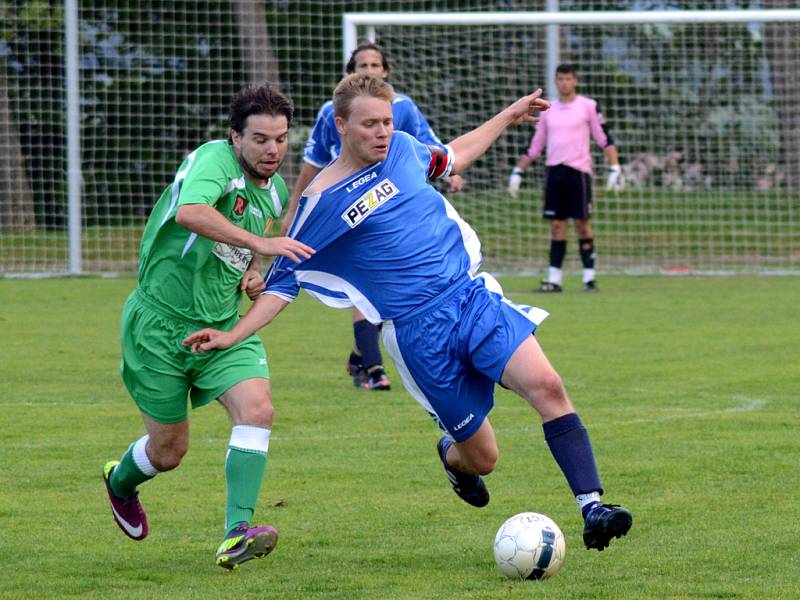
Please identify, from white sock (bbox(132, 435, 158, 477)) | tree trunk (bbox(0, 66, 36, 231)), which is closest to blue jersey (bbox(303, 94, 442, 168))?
white sock (bbox(132, 435, 158, 477))

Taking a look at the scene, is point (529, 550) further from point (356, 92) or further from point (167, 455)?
point (356, 92)

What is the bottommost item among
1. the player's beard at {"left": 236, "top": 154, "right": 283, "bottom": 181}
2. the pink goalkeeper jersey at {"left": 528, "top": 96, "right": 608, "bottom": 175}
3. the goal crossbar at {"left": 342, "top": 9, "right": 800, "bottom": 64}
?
the player's beard at {"left": 236, "top": 154, "right": 283, "bottom": 181}

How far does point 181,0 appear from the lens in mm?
21047

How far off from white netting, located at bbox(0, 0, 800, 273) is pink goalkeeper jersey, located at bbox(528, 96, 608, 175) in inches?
123

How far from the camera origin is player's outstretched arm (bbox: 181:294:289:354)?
5477 millimetres

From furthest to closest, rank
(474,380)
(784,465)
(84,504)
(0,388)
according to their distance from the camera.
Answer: (0,388), (784,465), (84,504), (474,380)

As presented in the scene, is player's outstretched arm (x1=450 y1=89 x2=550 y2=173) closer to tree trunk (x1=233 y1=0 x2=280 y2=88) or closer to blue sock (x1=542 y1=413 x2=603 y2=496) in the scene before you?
blue sock (x1=542 y1=413 x2=603 y2=496)

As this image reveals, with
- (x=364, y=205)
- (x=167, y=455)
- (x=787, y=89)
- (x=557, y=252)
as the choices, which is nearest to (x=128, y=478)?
(x=167, y=455)

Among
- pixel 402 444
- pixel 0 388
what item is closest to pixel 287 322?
pixel 0 388

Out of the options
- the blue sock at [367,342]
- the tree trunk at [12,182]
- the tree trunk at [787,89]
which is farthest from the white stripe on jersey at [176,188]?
the tree trunk at [787,89]

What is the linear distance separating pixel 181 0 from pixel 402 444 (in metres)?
14.4

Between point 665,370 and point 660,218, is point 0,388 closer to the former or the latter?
point 665,370

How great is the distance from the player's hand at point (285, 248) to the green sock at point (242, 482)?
2.54ft

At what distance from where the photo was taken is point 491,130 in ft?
20.5
